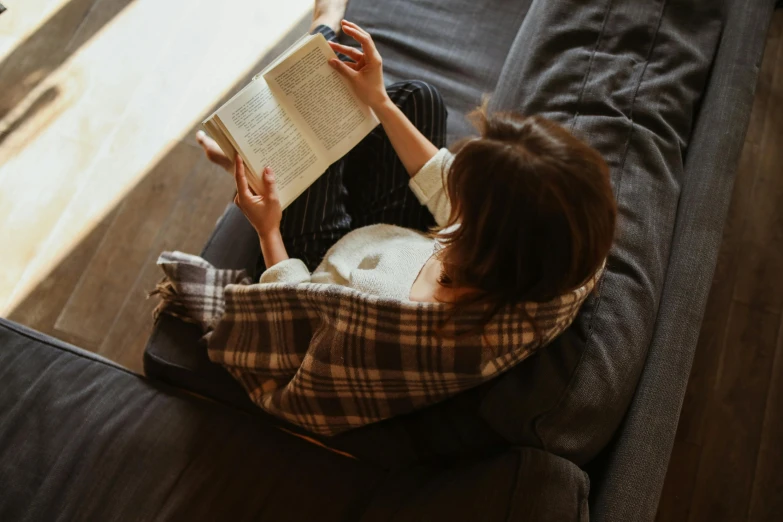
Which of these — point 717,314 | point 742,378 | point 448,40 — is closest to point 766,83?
point 717,314

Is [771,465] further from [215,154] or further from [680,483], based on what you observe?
[215,154]

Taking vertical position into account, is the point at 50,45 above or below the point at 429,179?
above

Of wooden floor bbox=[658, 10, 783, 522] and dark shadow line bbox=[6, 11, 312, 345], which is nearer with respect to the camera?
wooden floor bbox=[658, 10, 783, 522]

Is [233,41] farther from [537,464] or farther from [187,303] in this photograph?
[537,464]

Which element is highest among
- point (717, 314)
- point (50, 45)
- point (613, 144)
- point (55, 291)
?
point (50, 45)

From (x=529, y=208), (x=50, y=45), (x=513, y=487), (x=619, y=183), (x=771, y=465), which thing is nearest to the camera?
(x=529, y=208)

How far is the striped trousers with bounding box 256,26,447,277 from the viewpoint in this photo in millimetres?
1082

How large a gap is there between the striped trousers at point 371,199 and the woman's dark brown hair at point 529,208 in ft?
1.37

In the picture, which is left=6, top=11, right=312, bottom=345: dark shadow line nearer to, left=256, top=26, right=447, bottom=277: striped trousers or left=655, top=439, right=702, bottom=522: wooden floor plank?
left=256, top=26, right=447, bottom=277: striped trousers

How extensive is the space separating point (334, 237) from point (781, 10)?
1.56 meters

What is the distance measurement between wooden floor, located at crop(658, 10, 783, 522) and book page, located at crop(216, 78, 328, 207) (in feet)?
3.36

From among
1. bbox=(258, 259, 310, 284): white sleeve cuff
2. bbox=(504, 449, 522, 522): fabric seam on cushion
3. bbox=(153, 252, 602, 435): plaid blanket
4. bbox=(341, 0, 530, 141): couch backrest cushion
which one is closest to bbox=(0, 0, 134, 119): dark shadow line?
bbox=(341, 0, 530, 141): couch backrest cushion

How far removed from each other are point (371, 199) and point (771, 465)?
1060 millimetres

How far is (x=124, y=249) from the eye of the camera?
1.49m
